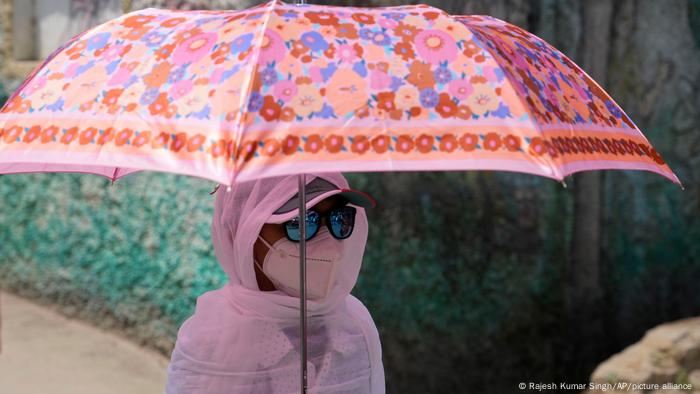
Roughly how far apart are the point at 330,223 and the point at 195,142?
0.74 metres

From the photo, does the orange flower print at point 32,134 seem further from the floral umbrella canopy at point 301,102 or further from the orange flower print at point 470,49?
the orange flower print at point 470,49

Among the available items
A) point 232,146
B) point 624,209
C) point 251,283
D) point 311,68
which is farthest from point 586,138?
point 624,209

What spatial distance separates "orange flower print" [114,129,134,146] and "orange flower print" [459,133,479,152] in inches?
22.8

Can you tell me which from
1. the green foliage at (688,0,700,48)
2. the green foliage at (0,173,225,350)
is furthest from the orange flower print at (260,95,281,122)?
the green foliage at (688,0,700,48)

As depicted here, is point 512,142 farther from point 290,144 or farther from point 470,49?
point 290,144

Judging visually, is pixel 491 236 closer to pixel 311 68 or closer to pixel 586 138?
pixel 586 138

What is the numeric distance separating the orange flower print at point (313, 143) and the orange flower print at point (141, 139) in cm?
28

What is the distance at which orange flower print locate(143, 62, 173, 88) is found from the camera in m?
1.70

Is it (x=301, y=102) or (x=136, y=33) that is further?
(x=136, y=33)

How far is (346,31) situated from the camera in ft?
5.65

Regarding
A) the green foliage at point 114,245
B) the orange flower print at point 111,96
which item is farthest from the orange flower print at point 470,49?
the green foliage at point 114,245

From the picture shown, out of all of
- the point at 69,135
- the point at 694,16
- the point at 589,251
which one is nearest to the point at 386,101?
the point at 69,135

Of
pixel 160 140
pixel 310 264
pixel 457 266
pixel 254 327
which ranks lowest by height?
pixel 457 266

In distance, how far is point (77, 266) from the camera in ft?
19.7
